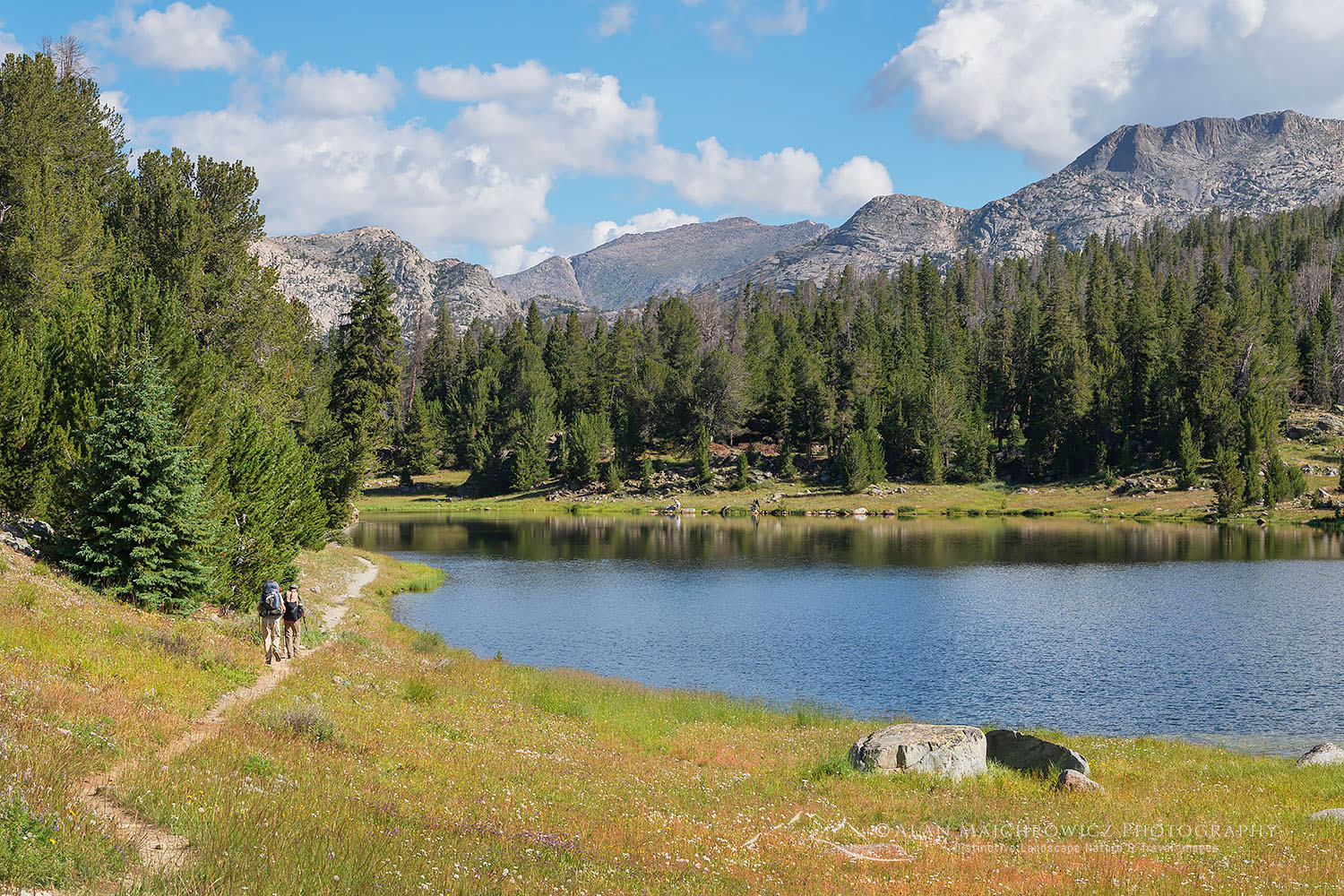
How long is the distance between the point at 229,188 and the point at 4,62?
36.5 ft

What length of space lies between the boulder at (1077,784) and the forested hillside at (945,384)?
4040 inches

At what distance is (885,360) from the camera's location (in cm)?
17325

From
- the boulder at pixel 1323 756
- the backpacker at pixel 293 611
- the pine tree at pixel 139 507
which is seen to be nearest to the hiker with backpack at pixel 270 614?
the backpacker at pixel 293 611

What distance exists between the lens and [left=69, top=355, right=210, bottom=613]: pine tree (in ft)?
88.2

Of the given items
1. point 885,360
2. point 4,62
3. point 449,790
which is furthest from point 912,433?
point 449,790

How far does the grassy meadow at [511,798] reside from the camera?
10.1m

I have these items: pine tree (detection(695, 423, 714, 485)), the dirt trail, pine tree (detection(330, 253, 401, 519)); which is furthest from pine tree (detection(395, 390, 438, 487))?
the dirt trail

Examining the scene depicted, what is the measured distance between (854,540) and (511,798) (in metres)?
85.5

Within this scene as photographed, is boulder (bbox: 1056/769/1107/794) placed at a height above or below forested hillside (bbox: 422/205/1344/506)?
below

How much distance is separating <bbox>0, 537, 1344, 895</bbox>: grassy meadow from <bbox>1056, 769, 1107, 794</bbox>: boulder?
0.50 m

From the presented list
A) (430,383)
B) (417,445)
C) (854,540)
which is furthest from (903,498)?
(430,383)

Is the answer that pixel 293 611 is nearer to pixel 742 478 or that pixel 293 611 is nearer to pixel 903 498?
pixel 903 498

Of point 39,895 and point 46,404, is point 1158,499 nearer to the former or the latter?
point 46,404

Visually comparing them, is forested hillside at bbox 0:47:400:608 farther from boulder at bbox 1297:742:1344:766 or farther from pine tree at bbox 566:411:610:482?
pine tree at bbox 566:411:610:482
